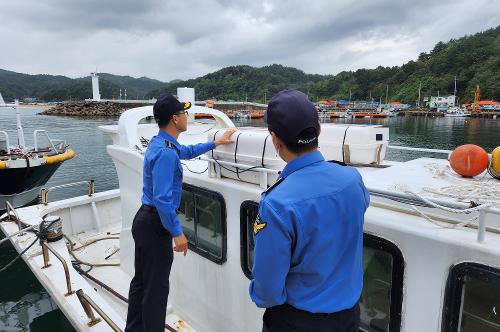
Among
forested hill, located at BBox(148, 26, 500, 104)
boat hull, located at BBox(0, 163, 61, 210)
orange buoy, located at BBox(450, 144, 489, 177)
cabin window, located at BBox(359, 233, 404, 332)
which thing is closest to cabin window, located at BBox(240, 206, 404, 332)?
cabin window, located at BBox(359, 233, 404, 332)

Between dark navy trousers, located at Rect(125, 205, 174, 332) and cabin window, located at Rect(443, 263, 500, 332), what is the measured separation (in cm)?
206

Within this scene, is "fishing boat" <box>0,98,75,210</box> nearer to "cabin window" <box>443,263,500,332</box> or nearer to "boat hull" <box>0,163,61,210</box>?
"boat hull" <box>0,163,61,210</box>

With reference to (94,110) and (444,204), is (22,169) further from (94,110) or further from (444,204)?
(94,110)

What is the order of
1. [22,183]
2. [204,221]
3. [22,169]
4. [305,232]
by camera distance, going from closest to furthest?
[305,232] < [204,221] < [22,169] < [22,183]

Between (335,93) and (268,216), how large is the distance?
448 ft

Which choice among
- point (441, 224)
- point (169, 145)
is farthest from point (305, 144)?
point (169, 145)

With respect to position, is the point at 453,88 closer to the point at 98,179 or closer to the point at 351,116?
the point at 351,116

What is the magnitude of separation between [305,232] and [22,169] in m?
13.4

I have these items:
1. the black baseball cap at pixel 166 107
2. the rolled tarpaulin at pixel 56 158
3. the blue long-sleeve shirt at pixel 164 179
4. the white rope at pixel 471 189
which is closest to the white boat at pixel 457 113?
the rolled tarpaulin at pixel 56 158

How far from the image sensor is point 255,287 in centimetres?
146

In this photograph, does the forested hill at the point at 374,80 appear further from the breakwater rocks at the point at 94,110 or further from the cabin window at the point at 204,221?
the cabin window at the point at 204,221

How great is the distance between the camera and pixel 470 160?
2574 millimetres

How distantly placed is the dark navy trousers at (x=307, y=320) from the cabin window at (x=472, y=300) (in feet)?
2.44

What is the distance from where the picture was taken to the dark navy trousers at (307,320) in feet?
4.74
